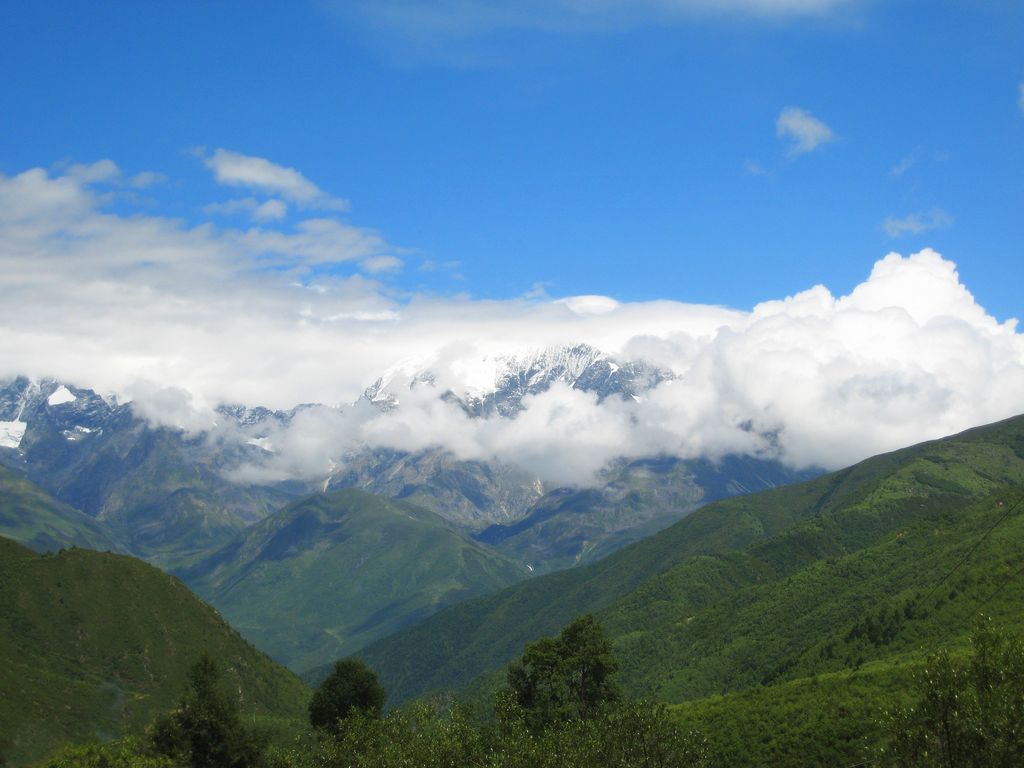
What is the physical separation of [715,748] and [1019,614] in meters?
71.5

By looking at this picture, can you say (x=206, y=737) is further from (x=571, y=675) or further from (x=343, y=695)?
(x=571, y=675)

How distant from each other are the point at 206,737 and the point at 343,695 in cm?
4504

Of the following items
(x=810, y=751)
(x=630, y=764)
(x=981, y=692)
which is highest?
(x=981, y=692)

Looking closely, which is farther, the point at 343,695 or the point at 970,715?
the point at 343,695

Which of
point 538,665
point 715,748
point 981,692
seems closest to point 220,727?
point 538,665

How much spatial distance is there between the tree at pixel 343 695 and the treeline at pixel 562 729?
0.26m

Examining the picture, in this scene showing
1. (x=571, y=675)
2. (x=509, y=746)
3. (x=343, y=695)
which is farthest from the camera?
(x=343, y=695)

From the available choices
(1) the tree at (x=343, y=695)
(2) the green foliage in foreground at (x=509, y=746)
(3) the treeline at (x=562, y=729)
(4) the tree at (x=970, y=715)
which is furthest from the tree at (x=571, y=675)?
(4) the tree at (x=970, y=715)

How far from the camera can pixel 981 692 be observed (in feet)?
300

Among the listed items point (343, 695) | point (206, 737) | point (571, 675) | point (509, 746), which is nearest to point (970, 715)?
point (509, 746)

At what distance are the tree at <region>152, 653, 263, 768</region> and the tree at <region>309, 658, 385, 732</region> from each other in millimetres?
36438

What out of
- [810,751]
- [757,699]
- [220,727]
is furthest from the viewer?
[757,699]

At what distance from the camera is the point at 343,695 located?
192 meters

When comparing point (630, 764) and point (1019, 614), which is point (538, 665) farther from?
point (1019, 614)
